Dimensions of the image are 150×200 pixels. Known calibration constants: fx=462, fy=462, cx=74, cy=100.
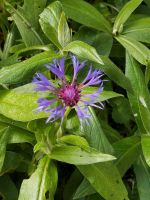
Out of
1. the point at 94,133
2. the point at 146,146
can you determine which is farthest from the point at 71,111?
the point at 146,146

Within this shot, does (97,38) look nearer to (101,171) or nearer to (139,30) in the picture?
(139,30)

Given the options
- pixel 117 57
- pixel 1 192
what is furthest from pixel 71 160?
pixel 117 57

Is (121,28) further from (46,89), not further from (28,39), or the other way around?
(46,89)

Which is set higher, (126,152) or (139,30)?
(139,30)

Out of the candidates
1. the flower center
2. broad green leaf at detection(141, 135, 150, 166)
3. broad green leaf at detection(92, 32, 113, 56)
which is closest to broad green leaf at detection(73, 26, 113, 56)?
broad green leaf at detection(92, 32, 113, 56)

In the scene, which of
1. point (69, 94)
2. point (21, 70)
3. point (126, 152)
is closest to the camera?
point (69, 94)

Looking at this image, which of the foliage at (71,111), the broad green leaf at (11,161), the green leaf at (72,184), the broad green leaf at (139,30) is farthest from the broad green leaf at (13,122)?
the broad green leaf at (139,30)

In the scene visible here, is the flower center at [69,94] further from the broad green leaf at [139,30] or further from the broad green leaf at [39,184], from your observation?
the broad green leaf at [139,30]
